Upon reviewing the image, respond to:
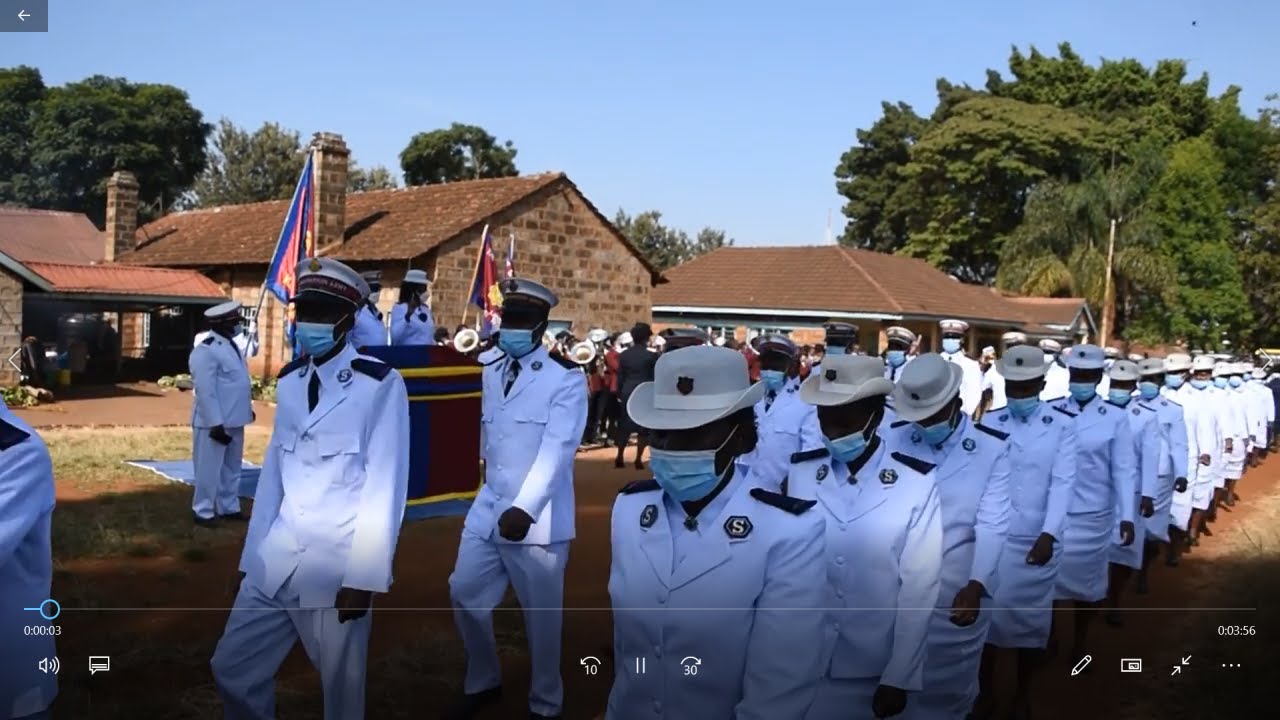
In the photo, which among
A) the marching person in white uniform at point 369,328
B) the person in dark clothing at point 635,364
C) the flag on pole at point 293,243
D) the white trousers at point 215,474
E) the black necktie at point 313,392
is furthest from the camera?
the person in dark clothing at point 635,364

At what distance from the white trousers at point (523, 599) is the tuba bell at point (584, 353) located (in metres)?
11.1

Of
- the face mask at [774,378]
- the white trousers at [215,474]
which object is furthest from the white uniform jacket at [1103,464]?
the white trousers at [215,474]

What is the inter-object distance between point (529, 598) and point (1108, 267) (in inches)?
1362

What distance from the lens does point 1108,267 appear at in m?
35.6

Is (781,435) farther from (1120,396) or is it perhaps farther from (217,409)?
(217,409)

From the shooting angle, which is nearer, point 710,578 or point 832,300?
point 710,578

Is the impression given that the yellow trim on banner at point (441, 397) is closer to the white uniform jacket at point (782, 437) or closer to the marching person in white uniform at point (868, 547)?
the white uniform jacket at point (782, 437)

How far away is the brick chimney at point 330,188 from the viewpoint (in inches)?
869

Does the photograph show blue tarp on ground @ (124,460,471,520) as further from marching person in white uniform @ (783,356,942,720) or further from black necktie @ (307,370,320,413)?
marching person in white uniform @ (783,356,942,720)

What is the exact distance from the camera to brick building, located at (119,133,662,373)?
21.1 meters

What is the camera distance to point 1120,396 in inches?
321

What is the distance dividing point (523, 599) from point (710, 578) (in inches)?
98.3

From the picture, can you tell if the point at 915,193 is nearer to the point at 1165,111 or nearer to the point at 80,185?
the point at 1165,111

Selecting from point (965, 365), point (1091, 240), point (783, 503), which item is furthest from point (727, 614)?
Result: point (1091, 240)
